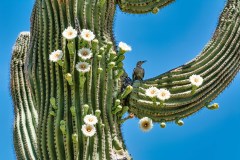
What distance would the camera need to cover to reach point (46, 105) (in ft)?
18.6

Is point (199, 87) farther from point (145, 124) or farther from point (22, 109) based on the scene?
point (22, 109)

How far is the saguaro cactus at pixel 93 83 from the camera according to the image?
18.2ft

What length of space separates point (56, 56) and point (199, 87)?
1436 millimetres

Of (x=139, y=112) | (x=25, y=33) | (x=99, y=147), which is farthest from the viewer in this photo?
(x=25, y=33)

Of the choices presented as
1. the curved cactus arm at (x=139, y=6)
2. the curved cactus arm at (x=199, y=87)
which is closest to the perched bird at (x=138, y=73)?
the curved cactus arm at (x=199, y=87)

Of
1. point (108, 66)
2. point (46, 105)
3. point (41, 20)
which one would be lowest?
point (46, 105)

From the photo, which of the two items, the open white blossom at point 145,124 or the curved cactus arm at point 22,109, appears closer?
the open white blossom at point 145,124

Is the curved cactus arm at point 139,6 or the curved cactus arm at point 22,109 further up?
the curved cactus arm at point 139,6

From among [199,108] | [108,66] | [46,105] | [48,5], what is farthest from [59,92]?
[199,108]

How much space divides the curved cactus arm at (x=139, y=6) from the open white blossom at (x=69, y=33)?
931 millimetres

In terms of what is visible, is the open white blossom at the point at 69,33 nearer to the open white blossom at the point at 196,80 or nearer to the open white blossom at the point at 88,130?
the open white blossom at the point at 88,130

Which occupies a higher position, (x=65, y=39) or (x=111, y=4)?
Answer: (x=111, y=4)

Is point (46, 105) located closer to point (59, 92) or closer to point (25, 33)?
point (59, 92)

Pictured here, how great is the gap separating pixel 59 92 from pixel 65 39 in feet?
1.66
